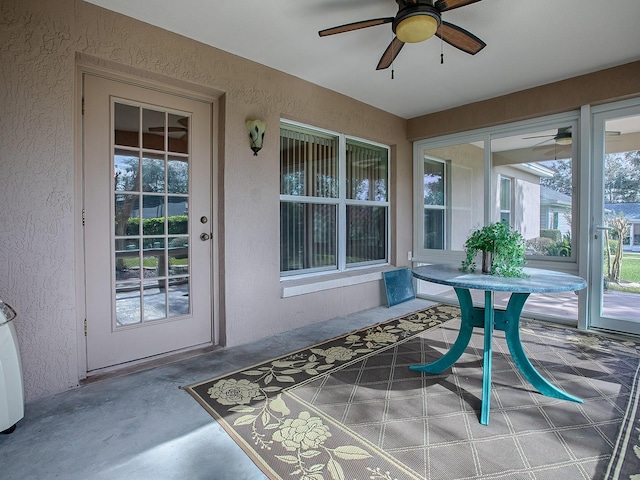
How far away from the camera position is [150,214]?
2719 millimetres

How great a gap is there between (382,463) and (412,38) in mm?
2377

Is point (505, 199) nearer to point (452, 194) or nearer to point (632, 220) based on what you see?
point (452, 194)

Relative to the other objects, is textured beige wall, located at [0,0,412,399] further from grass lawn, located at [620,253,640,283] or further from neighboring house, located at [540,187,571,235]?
grass lawn, located at [620,253,640,283]

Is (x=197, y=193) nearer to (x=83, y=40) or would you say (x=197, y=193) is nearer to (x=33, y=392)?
(x=83, y=40)

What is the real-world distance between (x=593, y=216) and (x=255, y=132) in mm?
3474

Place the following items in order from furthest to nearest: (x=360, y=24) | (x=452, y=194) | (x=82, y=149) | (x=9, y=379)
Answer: (x=452, y=194) → (x=82, y=149) → (x=360, y=24) → (x=9, y=379)

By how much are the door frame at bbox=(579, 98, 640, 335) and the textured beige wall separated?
10.7 feet

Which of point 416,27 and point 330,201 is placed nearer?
point 416,27

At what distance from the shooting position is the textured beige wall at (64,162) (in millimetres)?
2051

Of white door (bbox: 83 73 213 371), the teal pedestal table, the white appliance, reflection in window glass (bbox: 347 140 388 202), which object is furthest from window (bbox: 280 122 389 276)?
the white appliance

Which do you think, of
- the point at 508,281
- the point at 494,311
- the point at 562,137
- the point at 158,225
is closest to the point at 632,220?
the point at 562,137

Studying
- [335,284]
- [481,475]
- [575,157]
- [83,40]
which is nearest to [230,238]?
[335,284]

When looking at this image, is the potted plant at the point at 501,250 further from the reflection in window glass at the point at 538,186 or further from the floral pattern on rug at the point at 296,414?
the reflection in window glass at the point at 538,186

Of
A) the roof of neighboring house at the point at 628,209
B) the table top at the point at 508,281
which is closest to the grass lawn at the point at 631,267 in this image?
the roof of neighboring house at the point at 628,209
